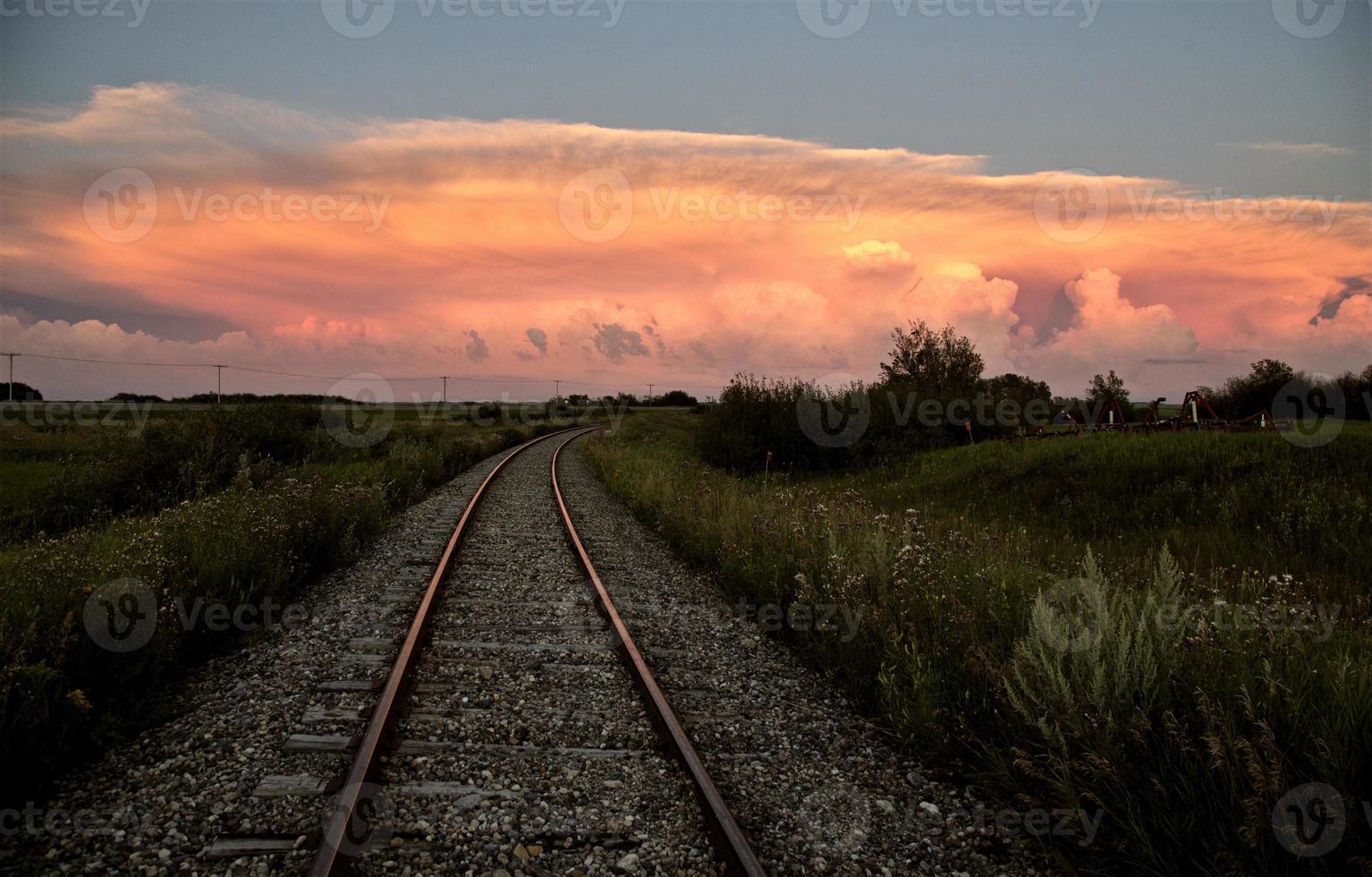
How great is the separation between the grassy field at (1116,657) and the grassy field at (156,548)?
5.07 metres

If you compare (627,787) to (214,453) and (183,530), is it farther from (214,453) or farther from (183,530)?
(214,453)

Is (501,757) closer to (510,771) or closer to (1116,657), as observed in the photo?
(510,771)

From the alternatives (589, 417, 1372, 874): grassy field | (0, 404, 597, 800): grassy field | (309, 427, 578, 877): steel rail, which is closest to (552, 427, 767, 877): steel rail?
(589, 417, 1372, 874): grassy field

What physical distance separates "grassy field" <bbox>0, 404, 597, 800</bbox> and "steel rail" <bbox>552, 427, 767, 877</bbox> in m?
3.26

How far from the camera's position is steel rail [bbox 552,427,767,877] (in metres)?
3.19

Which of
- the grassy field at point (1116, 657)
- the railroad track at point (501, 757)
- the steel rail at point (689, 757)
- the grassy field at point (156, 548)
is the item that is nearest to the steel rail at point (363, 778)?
the railroad track at point (501, 757)

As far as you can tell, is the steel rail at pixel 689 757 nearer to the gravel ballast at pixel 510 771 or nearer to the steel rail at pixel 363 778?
the gravel ballast at pixel 510 771

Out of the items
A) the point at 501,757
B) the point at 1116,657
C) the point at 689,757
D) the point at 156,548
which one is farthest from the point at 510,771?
the point at 156,548

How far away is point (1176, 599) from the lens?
449 cm

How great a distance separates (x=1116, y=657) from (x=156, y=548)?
8.29 meters

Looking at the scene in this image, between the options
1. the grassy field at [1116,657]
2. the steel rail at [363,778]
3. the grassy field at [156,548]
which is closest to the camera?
the steel rail at [363,778]

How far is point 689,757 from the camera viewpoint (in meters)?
4.09

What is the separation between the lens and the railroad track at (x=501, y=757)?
336cm

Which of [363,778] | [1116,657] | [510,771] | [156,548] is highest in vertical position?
[1116,657]
